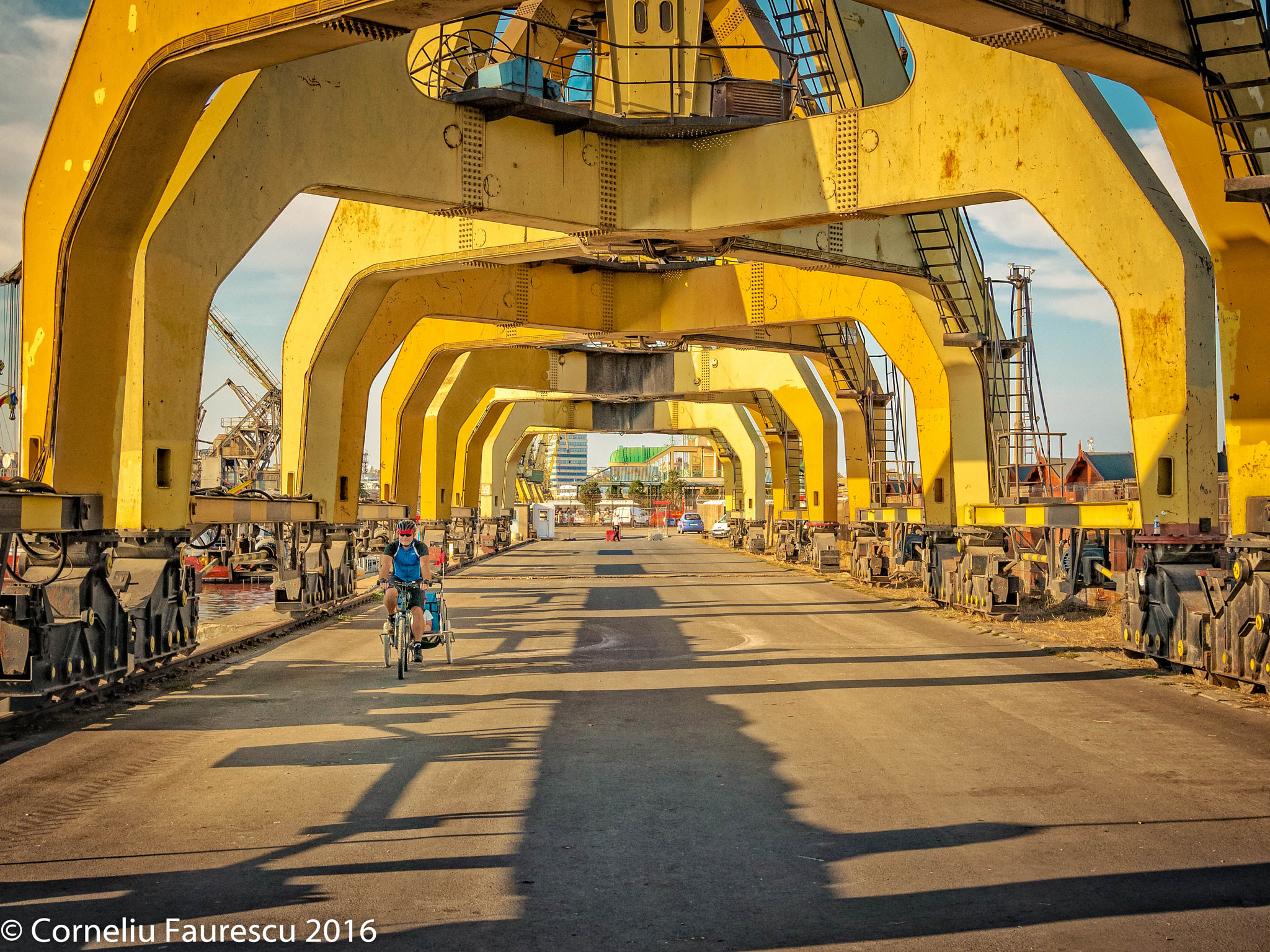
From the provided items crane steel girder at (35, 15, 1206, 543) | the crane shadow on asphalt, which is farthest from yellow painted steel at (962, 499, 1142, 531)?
the crane shadow on asphalt

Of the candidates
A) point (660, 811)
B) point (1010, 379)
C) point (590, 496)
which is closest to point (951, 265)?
point (1010, 379)

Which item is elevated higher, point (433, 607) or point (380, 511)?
point (380, 511)

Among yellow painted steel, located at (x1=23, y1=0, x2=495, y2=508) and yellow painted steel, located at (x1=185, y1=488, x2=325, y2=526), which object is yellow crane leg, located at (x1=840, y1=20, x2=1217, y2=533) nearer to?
yellow painted steel, located at (x1=23, y1=0, x2=495, y2=508)

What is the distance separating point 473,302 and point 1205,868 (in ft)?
62.5

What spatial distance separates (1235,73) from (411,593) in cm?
987

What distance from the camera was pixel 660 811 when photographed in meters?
6.52

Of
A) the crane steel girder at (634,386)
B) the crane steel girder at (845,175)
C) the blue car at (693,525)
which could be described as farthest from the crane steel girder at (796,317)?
the blue car at (693,525)

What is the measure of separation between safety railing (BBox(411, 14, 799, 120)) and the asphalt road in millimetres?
7880

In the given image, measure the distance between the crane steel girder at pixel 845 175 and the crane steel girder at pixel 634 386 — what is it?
16903 millimetres

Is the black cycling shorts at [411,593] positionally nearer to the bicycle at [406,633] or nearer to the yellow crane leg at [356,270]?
the bicycle at [406,633]

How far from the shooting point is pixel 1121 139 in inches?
522

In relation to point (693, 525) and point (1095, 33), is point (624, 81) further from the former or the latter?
point (693, 525)

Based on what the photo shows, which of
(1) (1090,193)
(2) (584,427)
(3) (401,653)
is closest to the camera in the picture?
(3) (401,653)

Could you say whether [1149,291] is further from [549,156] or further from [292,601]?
[292,601]
